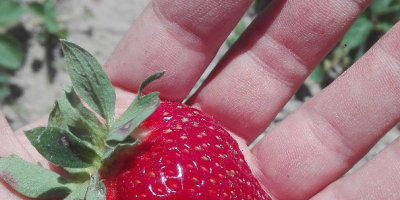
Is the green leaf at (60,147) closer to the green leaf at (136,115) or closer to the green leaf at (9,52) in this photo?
the green leaf at (136,115)

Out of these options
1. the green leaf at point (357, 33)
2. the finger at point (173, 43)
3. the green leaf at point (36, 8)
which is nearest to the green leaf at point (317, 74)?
the green leaf at point (357, 33)

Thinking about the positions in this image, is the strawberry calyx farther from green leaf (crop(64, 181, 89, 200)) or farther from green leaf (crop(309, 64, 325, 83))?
green leaf (crop(309, 64, 325, 83))

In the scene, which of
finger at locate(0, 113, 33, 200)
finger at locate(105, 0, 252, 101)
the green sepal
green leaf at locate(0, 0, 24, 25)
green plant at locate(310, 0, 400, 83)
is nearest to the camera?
the green sepal

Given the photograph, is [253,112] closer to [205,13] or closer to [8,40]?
[205,13]

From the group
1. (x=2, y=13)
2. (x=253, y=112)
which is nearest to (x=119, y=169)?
(x=253, y=112)

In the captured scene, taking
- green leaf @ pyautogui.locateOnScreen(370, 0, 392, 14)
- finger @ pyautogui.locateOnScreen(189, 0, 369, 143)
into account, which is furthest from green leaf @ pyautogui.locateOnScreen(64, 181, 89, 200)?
green leaf @ pyautogui.locateOnScreen(370, 0, 392, 14)

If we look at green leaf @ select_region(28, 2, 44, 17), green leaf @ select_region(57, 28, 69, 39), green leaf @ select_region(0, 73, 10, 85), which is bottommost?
green leaf @ select_region(0, 73, 10, 85)
